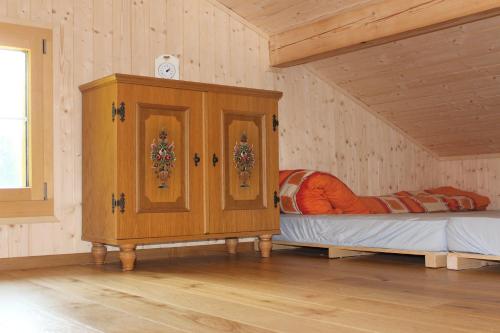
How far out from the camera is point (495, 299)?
2.39 m

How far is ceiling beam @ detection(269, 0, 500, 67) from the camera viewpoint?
354 centimetres

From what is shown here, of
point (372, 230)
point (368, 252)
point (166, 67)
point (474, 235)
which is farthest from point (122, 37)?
point (474, 235)

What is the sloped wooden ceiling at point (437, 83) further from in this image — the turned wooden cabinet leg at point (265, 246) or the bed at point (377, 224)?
the turned wooden cabinet leg at point (265, 246)

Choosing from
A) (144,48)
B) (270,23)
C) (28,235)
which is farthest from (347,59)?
(28,235)

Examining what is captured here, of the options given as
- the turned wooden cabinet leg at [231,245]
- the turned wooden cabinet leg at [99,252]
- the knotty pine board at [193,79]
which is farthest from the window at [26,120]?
the turned wooden cabinet leg at [231,245]

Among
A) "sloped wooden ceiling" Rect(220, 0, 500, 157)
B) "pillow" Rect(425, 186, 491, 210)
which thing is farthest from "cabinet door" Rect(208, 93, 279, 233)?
"pillow" Rect(425, 186, 491, 210)

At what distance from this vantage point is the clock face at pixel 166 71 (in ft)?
13.7

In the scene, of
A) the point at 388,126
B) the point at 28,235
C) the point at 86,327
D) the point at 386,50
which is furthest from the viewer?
the point at 388,126

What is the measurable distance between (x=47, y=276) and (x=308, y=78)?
278 centimetres

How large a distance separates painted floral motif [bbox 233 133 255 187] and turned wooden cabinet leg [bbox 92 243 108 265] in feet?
3.10

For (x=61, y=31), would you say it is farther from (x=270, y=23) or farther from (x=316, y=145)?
(x=316, y=145)

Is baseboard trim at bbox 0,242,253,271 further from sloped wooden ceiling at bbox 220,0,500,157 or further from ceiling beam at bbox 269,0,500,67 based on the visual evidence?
sloped wooden ceiling at bbox 220,0,500,157

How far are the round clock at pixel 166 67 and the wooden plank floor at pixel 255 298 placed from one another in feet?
4.23

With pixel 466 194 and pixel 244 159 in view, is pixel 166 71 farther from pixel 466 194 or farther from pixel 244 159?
pixel 466 194
